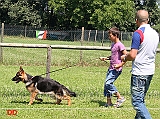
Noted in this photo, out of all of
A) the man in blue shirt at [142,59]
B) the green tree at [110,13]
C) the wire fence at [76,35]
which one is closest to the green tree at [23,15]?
the green tree at [110,13]

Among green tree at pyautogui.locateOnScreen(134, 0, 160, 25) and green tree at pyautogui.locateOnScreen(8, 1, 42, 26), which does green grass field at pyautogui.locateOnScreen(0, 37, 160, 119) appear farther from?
green tree at pyautogui.locateOnScreen(134, 0, 160, 25)

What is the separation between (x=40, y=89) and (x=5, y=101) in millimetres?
885

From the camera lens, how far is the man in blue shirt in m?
5.21

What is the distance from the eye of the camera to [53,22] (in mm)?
57344

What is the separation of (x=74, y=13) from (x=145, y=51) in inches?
1816

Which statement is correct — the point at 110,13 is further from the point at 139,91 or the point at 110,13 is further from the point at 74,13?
the point at 139,91

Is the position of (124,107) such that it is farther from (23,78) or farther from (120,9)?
(120,9)

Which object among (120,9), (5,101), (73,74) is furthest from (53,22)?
(5,101)

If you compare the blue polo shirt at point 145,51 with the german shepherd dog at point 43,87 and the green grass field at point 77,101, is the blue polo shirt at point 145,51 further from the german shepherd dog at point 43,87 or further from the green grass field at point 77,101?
the german shepherd dog at point 43,87

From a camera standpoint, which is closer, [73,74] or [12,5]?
[73,74]

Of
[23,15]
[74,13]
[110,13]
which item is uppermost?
[110,13]

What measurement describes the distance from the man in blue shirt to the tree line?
43.5 m

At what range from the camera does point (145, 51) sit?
208 inches

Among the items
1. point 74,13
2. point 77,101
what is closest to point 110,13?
point 74,13
